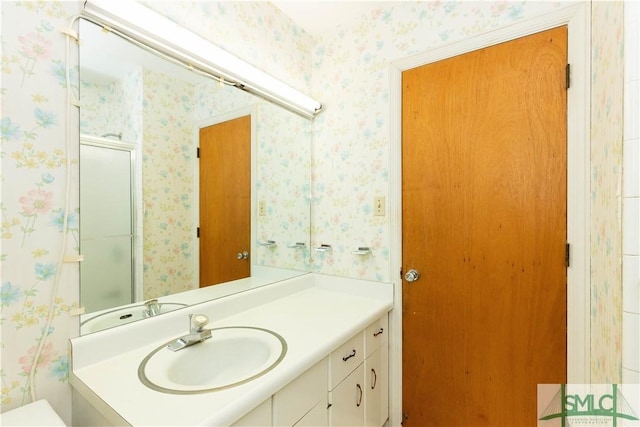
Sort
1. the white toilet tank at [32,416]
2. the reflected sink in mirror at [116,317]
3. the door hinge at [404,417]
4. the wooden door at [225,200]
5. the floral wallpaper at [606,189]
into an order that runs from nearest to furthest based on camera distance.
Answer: the white toilet tank at [32,416]
the floral wallpaper at [606,189]
the reflected sink in mirror at [116,317]
the wooden door at [225,200]
the door hinge at [404,417]

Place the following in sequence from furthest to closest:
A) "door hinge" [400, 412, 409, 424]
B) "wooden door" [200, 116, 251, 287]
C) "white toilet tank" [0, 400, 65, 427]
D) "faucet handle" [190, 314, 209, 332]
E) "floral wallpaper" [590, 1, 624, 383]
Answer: "door hinge" [400, 412, 409, 424] < "wooden door" [200, 116, 251, 287] < "faucet handle" [190, 314, 209, 332] < "floral wallpaper" [590, 1, 624, 383] < "white toilet tank" [0, 400, 65, 427]

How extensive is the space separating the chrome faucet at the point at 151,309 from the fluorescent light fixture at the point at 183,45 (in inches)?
39.1

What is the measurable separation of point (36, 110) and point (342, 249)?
1.47m

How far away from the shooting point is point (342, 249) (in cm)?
181

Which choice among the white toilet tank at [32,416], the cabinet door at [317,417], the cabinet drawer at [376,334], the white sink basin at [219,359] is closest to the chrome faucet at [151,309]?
the white sink basin at [219,359]

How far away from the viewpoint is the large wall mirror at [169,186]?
0.99m

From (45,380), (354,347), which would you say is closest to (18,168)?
(45,380)

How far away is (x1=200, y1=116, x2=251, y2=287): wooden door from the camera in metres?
1.36

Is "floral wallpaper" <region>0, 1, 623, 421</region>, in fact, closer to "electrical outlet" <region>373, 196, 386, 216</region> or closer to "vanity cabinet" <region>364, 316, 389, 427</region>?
"electrical outlet" <region>373, 196, 386, 216</region>

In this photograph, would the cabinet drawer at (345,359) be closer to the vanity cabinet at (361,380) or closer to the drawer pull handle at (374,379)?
the vanity cabinet at (361,380)

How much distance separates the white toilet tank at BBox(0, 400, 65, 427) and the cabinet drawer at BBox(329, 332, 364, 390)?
814 mm

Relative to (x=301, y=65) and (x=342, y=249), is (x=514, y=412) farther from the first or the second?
(x=301, y=65)

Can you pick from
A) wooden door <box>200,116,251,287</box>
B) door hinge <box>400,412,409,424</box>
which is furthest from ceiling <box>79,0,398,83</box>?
door hinge <box>400,412,409,424</box>

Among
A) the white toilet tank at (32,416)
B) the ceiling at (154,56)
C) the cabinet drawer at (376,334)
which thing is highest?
the ceiling at (154,56)
